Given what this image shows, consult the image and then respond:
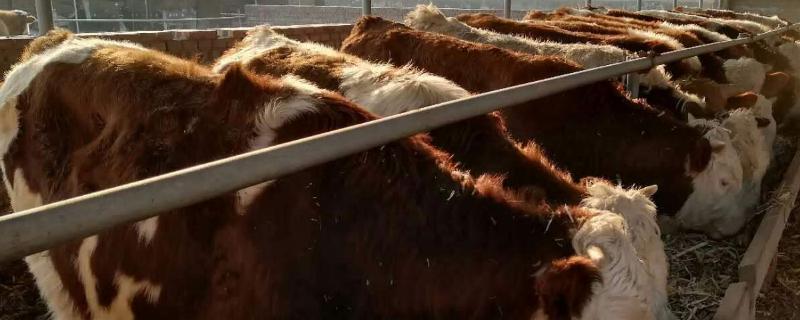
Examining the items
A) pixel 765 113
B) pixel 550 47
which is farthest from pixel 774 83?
pixel 550 47

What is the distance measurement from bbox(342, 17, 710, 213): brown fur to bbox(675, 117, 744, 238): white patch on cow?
0.46ft

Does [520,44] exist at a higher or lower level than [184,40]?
lower

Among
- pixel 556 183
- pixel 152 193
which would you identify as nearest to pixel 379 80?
pixel 556 183

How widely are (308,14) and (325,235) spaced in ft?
51.1

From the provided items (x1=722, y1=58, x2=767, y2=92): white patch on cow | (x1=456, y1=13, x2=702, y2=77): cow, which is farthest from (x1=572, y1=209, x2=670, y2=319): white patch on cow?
(x1=722, y1=58, x2=767, y2=92): white patch on cow

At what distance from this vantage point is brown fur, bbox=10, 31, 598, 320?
84.0 inches

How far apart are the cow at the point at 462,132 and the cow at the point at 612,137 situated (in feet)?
3.90

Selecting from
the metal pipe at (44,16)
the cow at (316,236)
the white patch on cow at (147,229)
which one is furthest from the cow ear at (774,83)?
the white patch on cow at (147,229)

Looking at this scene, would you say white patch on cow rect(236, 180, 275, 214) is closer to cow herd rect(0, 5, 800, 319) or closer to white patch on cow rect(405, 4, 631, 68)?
cow herd rect(0, 5, 800, 319)

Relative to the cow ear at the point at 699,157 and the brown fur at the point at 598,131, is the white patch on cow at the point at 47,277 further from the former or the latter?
the cow ear at the point at 699,157

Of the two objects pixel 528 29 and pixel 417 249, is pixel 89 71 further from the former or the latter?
pixel 528 29

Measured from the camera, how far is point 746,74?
8273 millimetres

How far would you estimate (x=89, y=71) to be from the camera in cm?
310

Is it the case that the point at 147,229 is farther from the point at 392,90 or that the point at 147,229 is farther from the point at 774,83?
the point at 774,83
